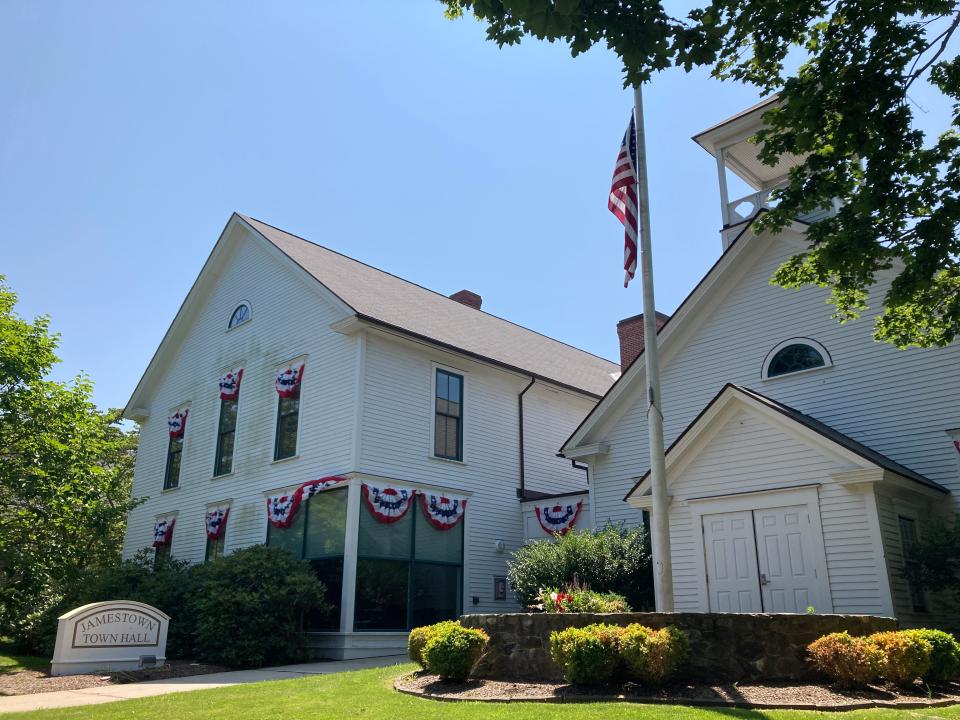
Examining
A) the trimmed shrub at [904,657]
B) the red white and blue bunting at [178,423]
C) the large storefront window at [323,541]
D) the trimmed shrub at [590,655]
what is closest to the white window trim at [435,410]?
the large storefront window at [323,541]

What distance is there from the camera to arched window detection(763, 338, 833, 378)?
48.9 ft

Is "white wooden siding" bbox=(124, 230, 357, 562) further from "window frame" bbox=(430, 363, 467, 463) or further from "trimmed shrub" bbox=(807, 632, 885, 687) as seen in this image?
"trimmed shrub" bbox=(807, 632, 885, 687)

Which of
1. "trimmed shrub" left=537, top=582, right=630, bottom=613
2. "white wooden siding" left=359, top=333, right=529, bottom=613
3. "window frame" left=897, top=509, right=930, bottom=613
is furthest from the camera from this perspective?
"white wooden siding" left=359, top=333, right=529, bottom=613

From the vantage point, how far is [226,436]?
22062 millimetres

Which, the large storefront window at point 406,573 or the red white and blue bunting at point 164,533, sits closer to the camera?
the large storefront window at point 406,573

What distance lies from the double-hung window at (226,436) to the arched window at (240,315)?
2266mm

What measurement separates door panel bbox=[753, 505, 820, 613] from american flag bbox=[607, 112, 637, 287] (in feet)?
14.7

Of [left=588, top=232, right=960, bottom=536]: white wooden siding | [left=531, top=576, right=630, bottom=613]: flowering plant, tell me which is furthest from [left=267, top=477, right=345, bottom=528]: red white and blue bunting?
[left=531, top=576, right=630, bottom=613]: flowering plant

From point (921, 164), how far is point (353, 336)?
1242 centimetres

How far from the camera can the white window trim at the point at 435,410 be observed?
19.3m

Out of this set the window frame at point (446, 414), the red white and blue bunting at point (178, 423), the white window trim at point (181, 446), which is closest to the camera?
the window frame at point (446, 414)

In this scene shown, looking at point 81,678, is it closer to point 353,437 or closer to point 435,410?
point 353,437

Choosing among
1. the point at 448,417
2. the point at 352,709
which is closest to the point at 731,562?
the point at 352,709

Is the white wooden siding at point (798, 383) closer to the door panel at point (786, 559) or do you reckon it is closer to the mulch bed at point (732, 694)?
the door panel at point (786, 559)
